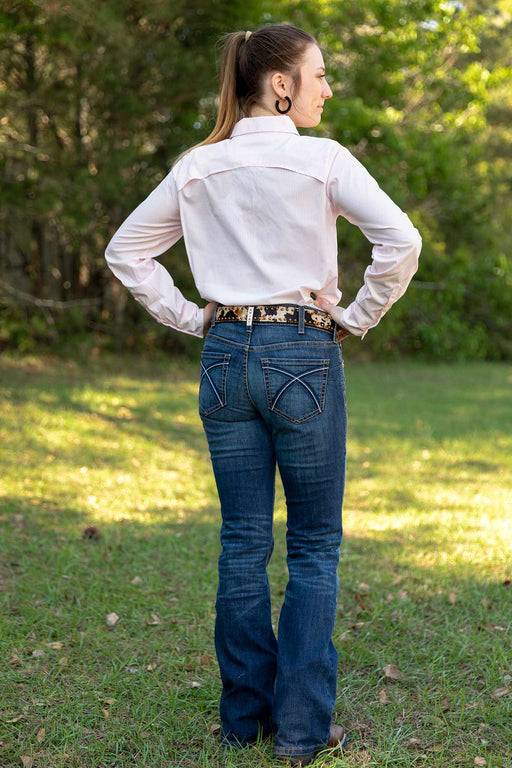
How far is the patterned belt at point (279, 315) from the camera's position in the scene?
95.5 inches

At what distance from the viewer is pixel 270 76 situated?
2439 mm

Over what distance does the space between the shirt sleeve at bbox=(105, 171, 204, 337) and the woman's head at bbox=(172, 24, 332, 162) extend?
0.22 m

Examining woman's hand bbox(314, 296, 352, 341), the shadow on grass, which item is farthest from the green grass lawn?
woman's hand bbox(314, 296, 352, 341)

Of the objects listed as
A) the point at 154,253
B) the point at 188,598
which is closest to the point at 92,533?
the point at 188,598

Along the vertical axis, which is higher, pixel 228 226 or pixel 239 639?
pixel 228 226

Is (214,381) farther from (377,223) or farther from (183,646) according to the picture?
(183,646)

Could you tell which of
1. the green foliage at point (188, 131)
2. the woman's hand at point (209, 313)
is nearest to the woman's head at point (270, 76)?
the woman's hand at point (209, 313)

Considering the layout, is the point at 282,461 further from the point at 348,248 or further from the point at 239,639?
the point at 348,248

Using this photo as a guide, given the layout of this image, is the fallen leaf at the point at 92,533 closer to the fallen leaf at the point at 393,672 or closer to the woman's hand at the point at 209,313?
the fallen leaf at the point at 393,672

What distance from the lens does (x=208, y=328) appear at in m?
2.69

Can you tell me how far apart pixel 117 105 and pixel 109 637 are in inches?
421

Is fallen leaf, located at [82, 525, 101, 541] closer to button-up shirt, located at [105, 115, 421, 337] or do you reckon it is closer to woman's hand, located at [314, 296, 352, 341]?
button-up shirt, located at [105, 115, 421, 337]

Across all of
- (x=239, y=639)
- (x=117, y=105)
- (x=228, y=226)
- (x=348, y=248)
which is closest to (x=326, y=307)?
(x=228, y=226)

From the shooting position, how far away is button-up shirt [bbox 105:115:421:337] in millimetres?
2340
